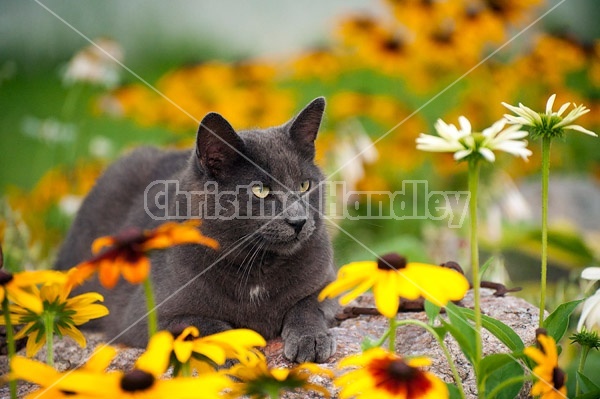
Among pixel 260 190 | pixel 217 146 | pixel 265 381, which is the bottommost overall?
pixel 265 381

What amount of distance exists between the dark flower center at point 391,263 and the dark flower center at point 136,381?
1.53ft

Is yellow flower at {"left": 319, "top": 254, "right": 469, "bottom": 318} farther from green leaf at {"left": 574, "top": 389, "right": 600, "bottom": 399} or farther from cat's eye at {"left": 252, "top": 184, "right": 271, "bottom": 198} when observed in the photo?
cat's eye at {"left": 252, "top": 184, "right": 271, "bottom": 198}

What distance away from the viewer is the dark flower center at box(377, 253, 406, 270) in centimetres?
135

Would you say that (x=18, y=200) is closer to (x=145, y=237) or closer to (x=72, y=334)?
(x=72, y=334)

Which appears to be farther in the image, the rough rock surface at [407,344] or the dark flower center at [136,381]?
the rough rock surface at [407,344]

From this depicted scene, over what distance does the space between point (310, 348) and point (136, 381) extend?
3.31ft

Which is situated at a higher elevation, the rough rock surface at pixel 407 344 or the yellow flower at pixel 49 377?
the yellow flower at pixel 49 377

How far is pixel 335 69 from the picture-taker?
4.61m

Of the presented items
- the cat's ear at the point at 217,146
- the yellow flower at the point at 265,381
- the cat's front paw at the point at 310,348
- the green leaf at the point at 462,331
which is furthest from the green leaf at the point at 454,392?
the cat's ear at the point at 217,146

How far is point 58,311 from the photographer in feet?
5.08

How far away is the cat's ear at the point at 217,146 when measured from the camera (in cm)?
220

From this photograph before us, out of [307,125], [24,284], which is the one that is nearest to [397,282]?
[24,284]

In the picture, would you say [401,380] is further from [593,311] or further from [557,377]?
[593,311]

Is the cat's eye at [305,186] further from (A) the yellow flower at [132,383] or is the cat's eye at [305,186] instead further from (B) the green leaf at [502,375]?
(A) the yellow flower at [132,383]
